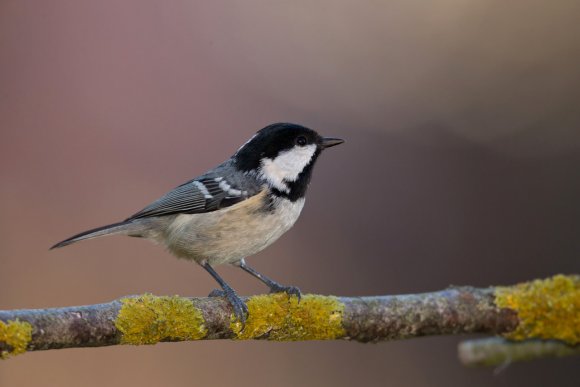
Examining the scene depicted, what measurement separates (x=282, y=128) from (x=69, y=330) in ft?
5.38

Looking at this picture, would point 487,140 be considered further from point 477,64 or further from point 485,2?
→ point 485,2

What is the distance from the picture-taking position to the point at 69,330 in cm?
195

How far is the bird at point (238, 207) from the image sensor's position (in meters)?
3.01

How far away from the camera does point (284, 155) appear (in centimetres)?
326

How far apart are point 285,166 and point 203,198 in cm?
44

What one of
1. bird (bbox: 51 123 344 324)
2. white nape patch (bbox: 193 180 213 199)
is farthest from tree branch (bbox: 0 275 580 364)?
white nape patch (bbox: 193 180 213 199)

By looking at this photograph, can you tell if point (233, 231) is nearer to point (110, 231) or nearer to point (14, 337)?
point (110, 231)

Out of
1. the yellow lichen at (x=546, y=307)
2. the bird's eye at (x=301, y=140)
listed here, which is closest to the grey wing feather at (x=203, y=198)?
the bird's eye at (x=301, y=140)

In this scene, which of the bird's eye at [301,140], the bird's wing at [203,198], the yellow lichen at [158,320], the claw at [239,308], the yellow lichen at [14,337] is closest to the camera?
the yellow lichen at [14,337]

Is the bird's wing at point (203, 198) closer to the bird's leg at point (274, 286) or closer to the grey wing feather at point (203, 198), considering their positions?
the grey wing feather at point (203, 198)

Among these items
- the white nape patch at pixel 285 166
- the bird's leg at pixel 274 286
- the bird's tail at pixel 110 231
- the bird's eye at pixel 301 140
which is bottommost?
the bird's leg at pixel 274 286

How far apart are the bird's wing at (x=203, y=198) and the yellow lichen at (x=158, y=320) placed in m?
→ 0.93

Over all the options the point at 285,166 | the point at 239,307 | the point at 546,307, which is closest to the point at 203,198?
the point at 285,166

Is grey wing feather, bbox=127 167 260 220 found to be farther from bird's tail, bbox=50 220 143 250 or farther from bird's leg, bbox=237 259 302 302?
bird's leg, bbox=237 259 302 302
